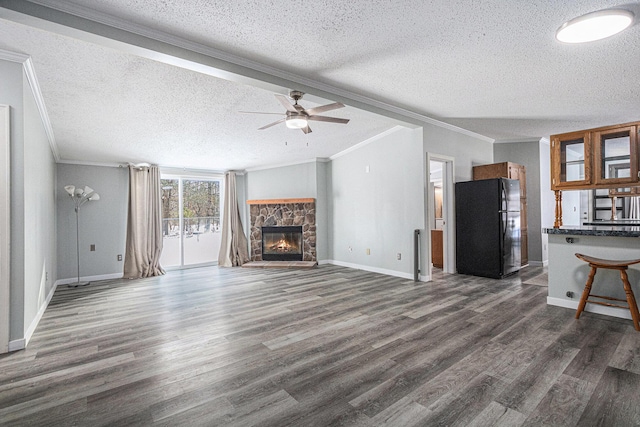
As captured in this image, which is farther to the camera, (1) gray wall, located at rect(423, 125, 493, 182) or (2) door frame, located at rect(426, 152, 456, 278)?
(2) door frame, located at rect(426, 152, 456, 278)

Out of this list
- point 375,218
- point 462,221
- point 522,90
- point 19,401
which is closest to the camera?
point 19,401

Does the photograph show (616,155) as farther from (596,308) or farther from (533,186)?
(533,186)

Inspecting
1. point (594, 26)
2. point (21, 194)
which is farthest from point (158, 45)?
point (594, 26)

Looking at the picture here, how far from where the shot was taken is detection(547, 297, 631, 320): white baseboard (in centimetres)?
315

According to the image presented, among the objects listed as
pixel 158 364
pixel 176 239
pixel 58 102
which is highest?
pixel 58 102

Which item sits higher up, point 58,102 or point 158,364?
point 58,102

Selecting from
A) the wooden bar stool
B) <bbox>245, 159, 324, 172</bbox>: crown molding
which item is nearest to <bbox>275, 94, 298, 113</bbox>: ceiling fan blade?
the wooden bar stool

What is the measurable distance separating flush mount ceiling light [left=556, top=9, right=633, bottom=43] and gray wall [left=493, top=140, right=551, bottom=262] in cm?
452

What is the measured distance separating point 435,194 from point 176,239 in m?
6.40

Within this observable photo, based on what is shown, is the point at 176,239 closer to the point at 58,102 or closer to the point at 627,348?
the point at 58,102

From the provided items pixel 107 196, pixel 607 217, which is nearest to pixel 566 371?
pixel 107 196

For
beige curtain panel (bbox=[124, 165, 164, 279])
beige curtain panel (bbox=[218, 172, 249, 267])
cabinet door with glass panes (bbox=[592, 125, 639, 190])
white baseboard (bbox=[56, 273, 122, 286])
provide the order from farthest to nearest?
beige curtain panel (bbox=[218, 172, 249, 267]), beige curtain panel (bbox=[124, 165, 164, 279]), white baseboard (bbox=[56, 273, 122, 286]), cabinet door with glass panes (bbox=[592, 125, 639, 190])

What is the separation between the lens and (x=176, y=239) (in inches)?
278

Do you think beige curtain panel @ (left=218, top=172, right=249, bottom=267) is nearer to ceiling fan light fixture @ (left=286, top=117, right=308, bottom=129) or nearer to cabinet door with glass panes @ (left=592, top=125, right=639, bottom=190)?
ceiling fan light fixture @ (left=286, top=117, right=308, bottom=129)
